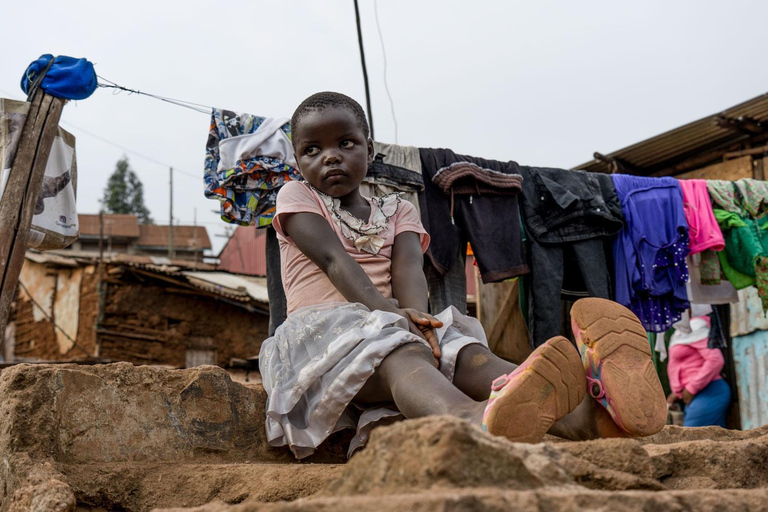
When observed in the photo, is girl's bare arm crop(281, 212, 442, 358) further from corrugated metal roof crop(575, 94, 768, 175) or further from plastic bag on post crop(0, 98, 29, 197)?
corrugated metal roof crop(575, 94, 768, 175)

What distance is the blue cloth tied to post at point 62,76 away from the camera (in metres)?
3.91

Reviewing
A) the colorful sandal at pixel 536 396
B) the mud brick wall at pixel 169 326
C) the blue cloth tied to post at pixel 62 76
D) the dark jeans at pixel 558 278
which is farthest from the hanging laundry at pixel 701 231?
the mud brick wall at pixel 169 326

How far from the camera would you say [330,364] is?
Result: 2.25 m

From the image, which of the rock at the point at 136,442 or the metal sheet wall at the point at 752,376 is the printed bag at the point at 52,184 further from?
the metal sheet wall at the point at 752,376

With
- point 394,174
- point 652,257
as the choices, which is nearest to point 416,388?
point 394,174

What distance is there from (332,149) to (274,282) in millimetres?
1624

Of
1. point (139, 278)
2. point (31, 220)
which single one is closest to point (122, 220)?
point (139, 278)

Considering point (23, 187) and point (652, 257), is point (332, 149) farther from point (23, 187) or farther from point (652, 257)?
point (652, 257)

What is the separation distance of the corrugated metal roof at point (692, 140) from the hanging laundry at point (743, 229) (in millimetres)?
1541

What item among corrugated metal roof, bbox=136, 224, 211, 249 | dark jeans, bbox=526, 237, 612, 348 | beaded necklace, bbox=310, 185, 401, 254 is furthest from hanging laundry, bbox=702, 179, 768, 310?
corrugated metal roof, bbox=136, 224, 211, 249

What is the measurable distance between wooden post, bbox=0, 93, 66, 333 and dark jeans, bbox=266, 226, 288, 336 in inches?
A: 48.3

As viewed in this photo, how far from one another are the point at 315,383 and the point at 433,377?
0.55 metres

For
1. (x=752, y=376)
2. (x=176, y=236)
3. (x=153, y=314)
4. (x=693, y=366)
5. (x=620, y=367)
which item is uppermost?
(x=176, y=236)

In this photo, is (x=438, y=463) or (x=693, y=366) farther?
(x=693, y=366)
